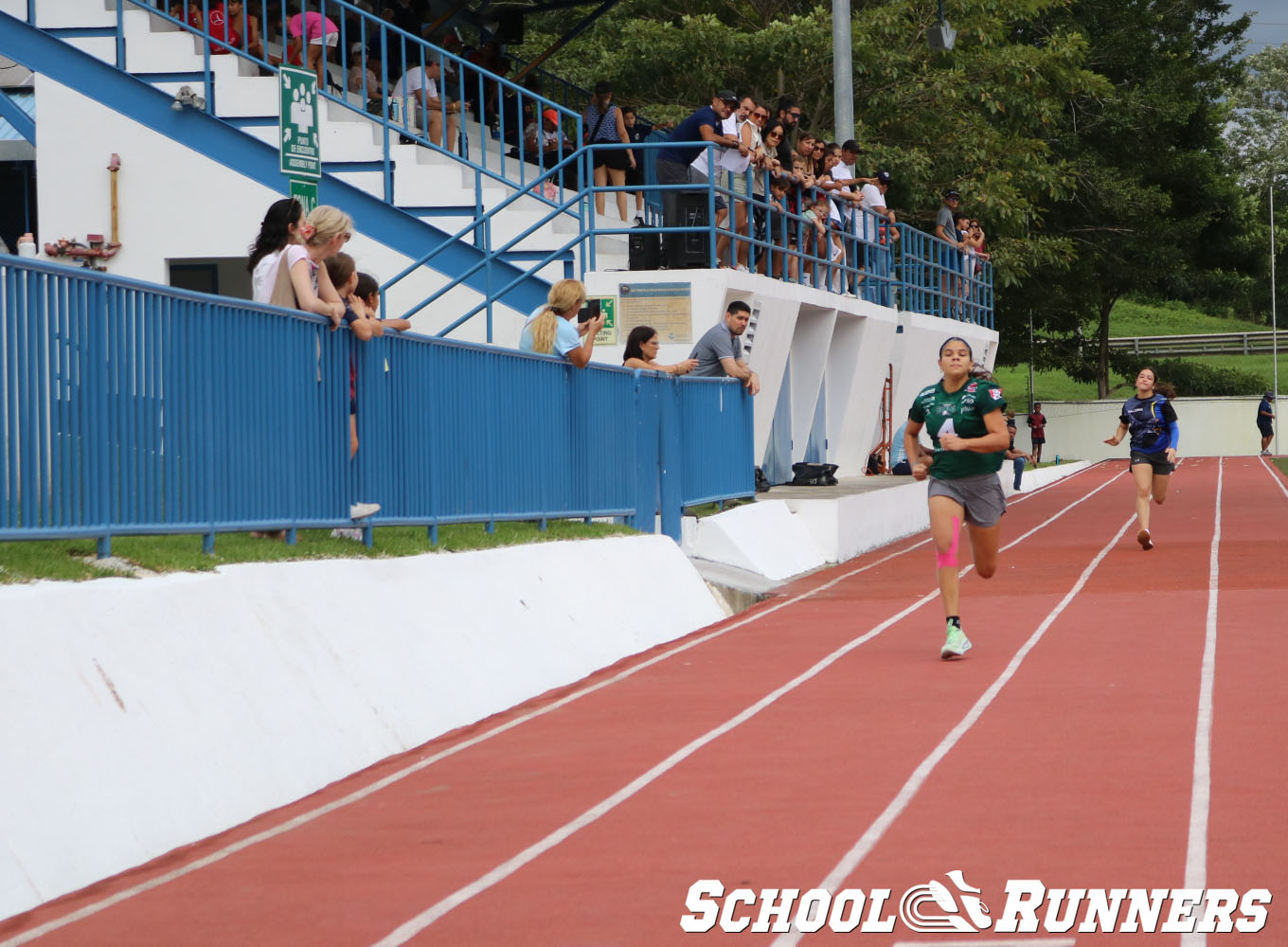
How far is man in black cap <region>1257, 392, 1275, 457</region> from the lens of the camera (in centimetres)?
6138

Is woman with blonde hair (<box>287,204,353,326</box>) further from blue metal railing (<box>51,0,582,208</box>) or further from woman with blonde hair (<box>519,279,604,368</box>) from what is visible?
blue metal railing (<box>51,0,582,208</box>)

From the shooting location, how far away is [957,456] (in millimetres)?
12203

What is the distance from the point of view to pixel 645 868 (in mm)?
6641

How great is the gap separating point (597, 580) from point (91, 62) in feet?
36.8

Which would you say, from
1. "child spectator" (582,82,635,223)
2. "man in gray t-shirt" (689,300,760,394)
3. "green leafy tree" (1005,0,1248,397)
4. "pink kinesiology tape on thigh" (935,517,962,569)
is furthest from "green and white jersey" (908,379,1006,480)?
"green leafy tree" (1005,0,1248,397)

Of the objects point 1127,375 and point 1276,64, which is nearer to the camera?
point 1127,375

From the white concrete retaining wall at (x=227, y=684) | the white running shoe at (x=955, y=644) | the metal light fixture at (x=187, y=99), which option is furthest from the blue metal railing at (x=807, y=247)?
the white concrete retaining wall at (x=227, y=684)

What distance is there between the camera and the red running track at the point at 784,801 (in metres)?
6.12

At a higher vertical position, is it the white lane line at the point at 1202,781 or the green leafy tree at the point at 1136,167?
the green leafy tree at the point at 1136,167

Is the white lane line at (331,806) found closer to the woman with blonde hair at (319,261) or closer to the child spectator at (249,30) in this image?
the woman with blonde hair at (319,261)

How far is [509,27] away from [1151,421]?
41.7 ft

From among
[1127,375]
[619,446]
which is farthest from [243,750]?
[1127,375]

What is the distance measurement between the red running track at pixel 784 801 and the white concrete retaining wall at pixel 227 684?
159mm

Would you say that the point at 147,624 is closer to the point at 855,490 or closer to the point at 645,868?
the point at 645,868
